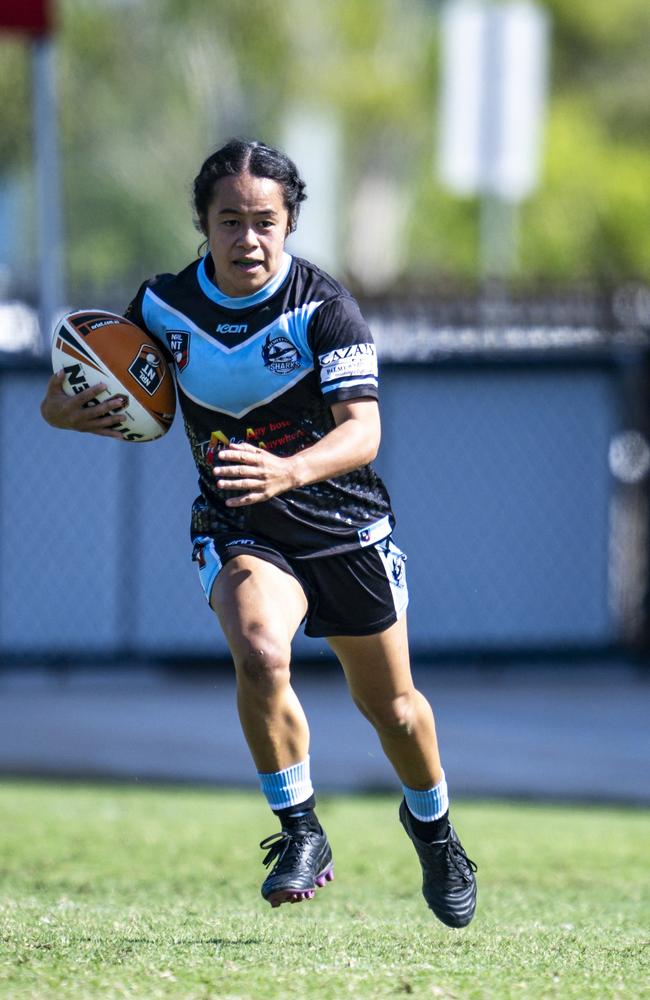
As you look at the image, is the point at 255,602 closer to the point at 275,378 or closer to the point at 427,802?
the point at 275,378

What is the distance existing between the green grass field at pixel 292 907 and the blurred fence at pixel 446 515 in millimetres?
2728

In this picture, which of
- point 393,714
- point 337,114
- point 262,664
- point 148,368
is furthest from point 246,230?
point 337,114

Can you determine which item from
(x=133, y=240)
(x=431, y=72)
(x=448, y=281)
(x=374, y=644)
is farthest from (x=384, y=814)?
(x=431, y=72)

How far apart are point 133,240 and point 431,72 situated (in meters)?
8.98

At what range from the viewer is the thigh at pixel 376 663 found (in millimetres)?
5500

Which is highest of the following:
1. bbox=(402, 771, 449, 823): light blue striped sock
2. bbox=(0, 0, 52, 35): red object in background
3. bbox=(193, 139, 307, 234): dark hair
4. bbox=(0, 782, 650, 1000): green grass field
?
bbox=(0, 0, 52, 35): red object in background

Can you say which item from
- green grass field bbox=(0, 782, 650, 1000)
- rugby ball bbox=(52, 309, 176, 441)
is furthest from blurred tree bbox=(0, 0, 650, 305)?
rugby ball bbox=(52, 309, 176, 441)

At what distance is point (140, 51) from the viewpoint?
34219 mm

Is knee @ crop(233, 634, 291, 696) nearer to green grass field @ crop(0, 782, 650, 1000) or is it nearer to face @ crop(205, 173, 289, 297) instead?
green grass field @ crop(0, 782, 650, 1000)

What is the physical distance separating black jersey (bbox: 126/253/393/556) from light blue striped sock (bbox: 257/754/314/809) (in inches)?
24.8

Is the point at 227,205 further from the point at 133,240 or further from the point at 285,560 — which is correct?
the point at 133,240

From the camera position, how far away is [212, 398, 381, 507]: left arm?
495 centimetres

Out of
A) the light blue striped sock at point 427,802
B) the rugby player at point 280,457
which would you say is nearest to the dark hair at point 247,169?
the rugby player at point 280,457

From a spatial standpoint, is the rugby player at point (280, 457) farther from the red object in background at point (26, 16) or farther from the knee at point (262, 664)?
the red object in background at point (26, 16)
